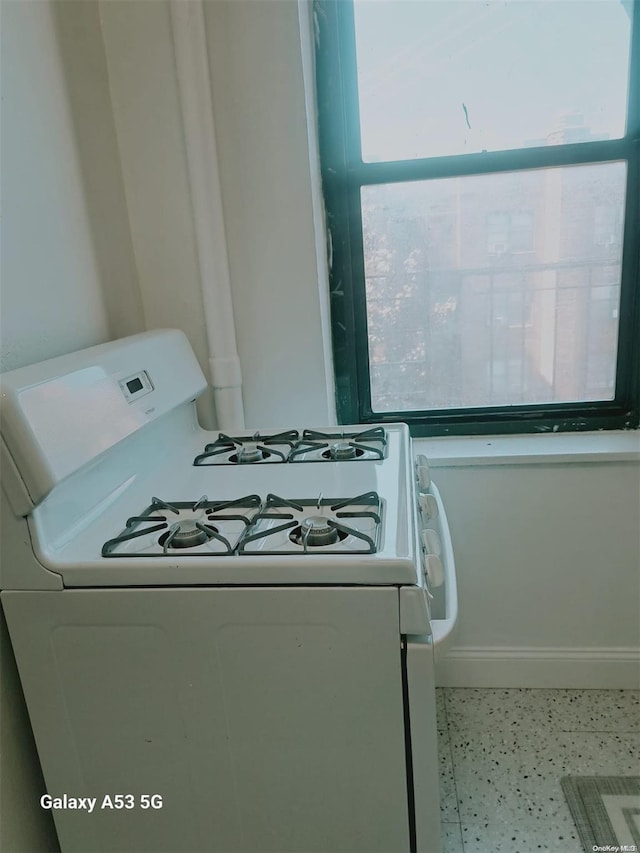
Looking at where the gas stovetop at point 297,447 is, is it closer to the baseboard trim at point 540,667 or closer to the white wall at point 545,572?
the white wall at point 545,572

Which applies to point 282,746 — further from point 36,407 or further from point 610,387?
point 610,387

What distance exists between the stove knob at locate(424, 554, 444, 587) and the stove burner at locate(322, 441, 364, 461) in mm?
381

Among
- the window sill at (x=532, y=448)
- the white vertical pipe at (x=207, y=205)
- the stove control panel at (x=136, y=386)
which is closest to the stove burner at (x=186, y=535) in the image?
the stove control panel at (x=136, y=386)

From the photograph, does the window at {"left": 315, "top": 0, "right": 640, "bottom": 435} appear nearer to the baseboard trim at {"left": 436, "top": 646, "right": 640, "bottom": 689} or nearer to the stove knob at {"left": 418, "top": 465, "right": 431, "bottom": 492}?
the stove knob at {"left": 418, "top": 465, "right": 431, "bottom": 492}

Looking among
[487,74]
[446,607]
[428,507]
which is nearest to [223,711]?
[446,607]

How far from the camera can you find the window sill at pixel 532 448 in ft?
5.11

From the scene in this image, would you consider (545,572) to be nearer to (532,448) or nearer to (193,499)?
(532,448)

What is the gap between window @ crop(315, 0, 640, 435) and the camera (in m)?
1.57

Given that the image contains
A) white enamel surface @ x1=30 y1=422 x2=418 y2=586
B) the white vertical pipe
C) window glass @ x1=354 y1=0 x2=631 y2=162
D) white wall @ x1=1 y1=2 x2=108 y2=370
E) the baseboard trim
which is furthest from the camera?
the baseboard trim

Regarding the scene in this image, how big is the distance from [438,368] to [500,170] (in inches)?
22.3

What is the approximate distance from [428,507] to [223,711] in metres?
0.50

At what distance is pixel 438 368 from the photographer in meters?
1.77

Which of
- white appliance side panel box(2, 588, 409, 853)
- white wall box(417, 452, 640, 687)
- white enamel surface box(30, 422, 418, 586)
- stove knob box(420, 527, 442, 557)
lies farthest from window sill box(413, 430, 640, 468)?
white appliance side panel box(2, 588, 409, 853)

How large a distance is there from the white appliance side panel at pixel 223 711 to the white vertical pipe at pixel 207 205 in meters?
0.76
